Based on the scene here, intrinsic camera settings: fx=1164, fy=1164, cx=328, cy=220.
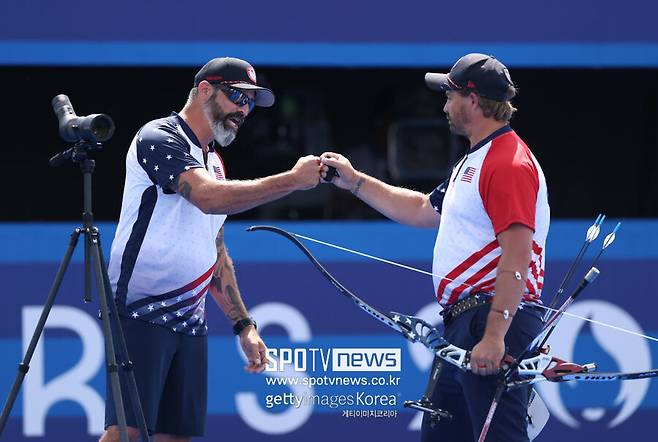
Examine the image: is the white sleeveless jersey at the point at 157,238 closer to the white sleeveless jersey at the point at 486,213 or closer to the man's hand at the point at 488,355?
the white sleeveless jersey at the point at 486,213

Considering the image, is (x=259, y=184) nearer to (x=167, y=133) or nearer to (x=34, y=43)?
(x=167, y=133)

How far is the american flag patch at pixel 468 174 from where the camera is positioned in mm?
4125

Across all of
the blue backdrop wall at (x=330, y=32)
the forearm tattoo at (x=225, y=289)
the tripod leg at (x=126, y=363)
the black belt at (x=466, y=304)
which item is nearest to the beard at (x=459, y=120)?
the black belt at (x=466, y=304)

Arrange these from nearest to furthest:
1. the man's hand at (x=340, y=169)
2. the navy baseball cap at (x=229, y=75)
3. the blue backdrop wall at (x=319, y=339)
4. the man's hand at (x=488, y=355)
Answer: the man's hand at (x=488, y=355), the navy baseball cap at (x=229, y=75), the man's hand at (x=340, y=169), the blue backdrop wall at (x=319, y=339)

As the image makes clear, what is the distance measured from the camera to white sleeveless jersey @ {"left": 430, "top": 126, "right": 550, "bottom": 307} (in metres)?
3.96

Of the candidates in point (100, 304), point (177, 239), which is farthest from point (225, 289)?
point (100, 304)

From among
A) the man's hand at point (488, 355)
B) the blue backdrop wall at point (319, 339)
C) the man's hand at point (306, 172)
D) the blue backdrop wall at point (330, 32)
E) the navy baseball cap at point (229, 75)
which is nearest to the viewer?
the man's hand at point (488, 355)

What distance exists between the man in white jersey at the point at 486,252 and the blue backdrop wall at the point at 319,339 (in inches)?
65.4

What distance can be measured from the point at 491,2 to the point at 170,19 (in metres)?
1.72

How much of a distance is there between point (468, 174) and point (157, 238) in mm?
1157

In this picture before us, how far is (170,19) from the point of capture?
605cm

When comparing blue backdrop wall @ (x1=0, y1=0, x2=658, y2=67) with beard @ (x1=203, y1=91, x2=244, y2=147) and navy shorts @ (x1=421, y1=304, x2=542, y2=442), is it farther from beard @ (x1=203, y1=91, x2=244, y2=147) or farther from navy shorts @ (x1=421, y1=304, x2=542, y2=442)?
navy shorts @ (x1=421, y1=304, x2=542, y2=442)

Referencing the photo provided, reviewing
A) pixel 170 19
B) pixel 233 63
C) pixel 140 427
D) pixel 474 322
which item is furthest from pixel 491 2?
pixel 140 427

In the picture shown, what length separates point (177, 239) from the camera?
430 cm
